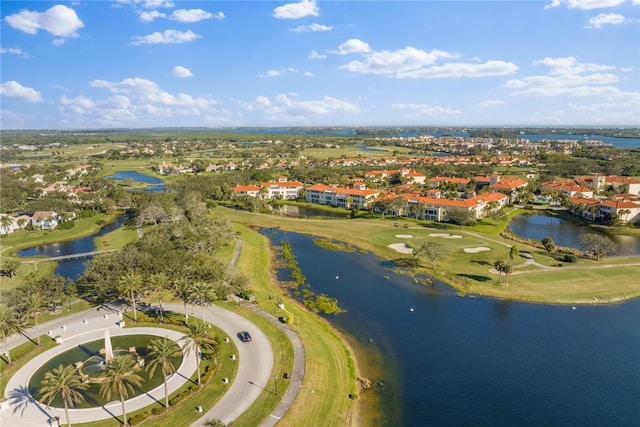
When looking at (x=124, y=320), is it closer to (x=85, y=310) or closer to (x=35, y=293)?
(x=85, y=310)

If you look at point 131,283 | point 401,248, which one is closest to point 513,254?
point 401,248

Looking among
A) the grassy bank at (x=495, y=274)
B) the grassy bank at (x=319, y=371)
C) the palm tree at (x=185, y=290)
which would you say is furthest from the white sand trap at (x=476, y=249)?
the palm tree at (x=185, y=290)

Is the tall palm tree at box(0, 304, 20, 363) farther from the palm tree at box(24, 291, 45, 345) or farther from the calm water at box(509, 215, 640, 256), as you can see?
the calm water at box(509, 215, 640, 256)

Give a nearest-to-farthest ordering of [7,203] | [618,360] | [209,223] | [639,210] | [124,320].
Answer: [618,360], [124,320], [209,223], [639,210], [7,203]

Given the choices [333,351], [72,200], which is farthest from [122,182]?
[333,351]

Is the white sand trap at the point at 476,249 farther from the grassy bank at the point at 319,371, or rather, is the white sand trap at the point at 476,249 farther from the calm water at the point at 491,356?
the grassy bank at the point at 319,371
